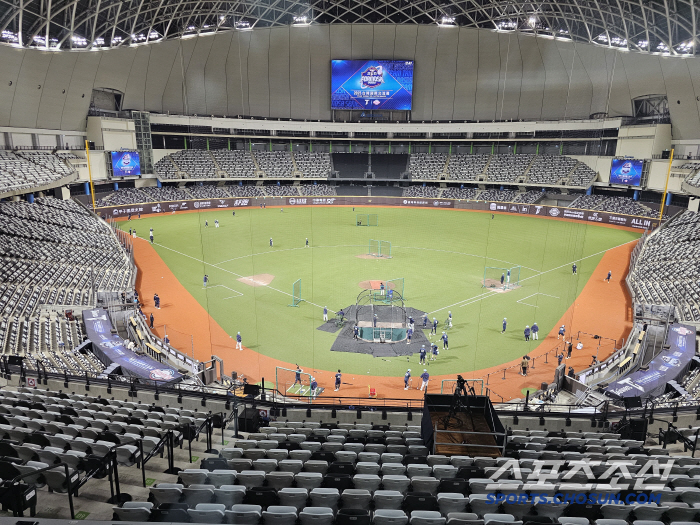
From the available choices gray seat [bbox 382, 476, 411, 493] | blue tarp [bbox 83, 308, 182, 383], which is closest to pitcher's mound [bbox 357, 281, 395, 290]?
blue tarp [bbox 83, 308, 182, 383]

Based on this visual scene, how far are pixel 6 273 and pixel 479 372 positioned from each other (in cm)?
2605

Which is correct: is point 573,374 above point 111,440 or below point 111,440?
below

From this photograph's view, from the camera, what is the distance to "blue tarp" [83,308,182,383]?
17203 mm

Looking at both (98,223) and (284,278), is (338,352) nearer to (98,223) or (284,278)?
(284,278)

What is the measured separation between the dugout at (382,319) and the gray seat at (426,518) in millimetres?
18134

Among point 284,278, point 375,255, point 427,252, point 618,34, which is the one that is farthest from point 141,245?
point 618,34

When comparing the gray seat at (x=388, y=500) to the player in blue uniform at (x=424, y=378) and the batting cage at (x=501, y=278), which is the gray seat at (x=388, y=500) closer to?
the player in blue uniform at (x=424, y=378)

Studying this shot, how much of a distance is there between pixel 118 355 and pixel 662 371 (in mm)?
21390

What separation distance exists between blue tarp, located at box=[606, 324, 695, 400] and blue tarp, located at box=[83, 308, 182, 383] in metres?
16.5

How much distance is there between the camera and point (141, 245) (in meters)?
45.8

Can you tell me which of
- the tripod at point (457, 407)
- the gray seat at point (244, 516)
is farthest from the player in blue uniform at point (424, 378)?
the gray seat at point (244, 516)

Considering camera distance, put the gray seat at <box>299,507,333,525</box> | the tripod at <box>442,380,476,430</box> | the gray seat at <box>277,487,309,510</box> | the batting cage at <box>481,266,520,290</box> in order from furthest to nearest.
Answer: the batting cage at <box>481,266,520,290</box> → the tripod at <box>442,380,476,430</box> → the gray seat at <box>277,487,309,510</box> → the gray seat at <box>299,507,333,525</box>

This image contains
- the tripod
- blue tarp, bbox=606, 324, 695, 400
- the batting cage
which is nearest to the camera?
the tripod

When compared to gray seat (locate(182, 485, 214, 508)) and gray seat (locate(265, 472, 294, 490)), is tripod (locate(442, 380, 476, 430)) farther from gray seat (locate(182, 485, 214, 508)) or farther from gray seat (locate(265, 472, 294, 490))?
gray seat (locate(182, 485, 214, 508))
